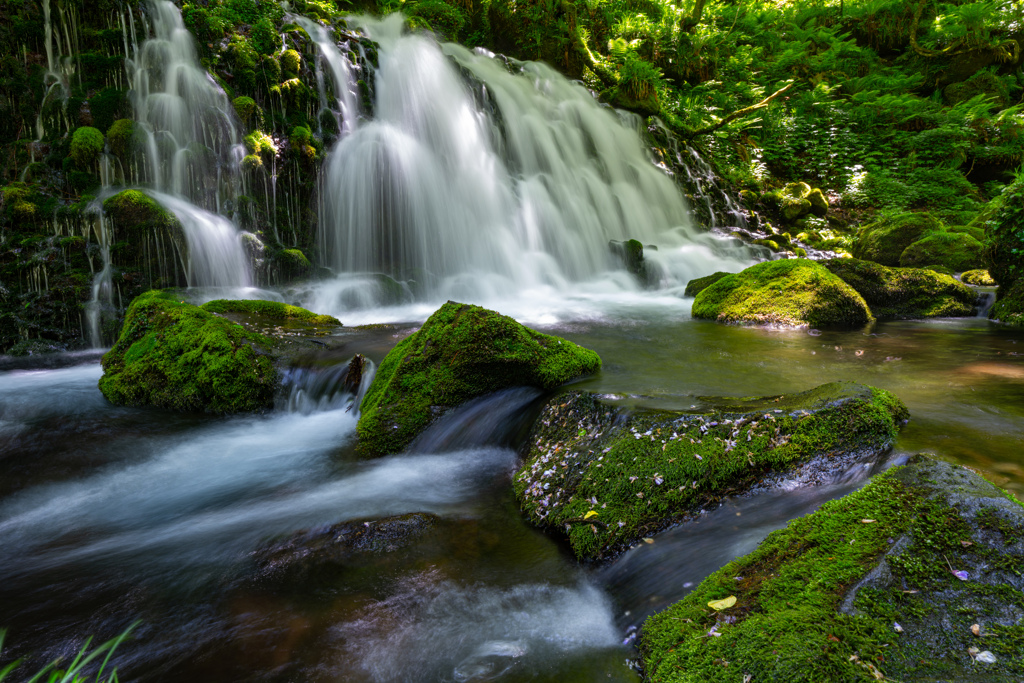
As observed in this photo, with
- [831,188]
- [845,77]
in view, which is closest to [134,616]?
[831,188]

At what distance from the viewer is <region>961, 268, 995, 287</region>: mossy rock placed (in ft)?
32.7

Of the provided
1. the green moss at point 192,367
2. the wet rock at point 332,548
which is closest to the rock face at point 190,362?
the green moss at point 192,367

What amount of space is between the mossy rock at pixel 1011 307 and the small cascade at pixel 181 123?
1288cm

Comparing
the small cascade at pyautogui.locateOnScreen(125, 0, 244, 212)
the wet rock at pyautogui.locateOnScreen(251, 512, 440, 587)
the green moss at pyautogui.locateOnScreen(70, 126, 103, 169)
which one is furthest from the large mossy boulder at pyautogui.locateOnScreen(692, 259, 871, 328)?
the green moss at pyautogui.locateOnScreen(70, 126, 103, 169)

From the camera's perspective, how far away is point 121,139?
8.90 metres

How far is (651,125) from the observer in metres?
16.5

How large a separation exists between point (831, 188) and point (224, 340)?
60.0 feet

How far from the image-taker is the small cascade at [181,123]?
921 cm

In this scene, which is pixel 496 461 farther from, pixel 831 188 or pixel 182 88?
pixel 831 188

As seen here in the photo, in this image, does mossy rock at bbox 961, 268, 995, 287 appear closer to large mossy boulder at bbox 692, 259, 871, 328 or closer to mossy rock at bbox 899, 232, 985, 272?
mossy rock at bbox 899, 232, 985, 272

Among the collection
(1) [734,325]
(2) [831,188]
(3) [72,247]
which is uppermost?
(2) [831,188]

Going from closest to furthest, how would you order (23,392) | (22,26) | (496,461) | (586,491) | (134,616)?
(134,616), (586,491), (496,461), (23,392), (22,26)

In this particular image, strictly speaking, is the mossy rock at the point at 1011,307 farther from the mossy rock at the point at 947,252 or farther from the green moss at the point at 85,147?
the green moss at the point at 85,147

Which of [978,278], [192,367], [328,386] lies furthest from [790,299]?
[192,367]
